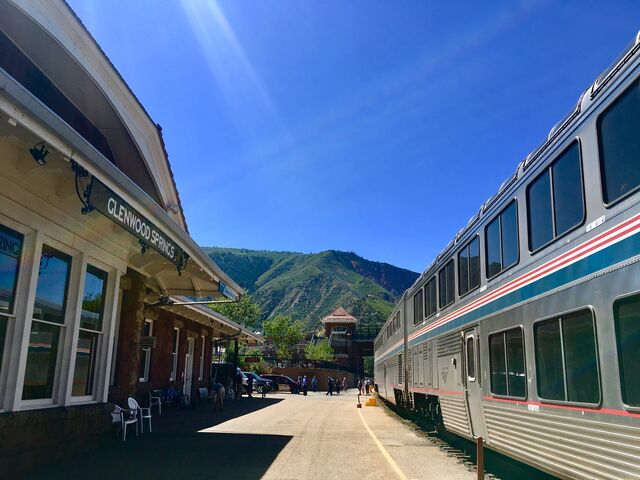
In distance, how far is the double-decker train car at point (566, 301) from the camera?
14.7 ft

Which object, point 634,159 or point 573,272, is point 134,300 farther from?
point 634,159

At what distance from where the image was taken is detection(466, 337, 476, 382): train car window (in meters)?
8.52

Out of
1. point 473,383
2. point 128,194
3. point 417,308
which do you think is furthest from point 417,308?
point 128,194

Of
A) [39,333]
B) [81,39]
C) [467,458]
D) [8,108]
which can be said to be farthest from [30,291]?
[467,458]

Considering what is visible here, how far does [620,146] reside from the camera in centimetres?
482

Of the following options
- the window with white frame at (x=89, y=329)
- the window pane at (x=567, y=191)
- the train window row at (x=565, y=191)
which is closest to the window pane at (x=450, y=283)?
the train window row at (x=565, y=191)

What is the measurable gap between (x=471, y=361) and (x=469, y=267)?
1.63 meters

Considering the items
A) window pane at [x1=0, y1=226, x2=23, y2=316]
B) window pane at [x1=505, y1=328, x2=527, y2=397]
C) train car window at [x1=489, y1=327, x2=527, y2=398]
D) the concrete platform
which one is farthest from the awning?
window pane at [x1=505, y1=328, x2=527, y2=397]

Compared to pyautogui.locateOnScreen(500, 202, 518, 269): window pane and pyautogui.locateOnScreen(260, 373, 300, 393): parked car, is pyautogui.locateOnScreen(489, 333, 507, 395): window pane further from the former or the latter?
pyautogui.locateOnScreen(260, 373, 300, 393): parked car

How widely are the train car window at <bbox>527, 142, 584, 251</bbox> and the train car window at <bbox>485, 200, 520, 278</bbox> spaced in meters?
0.53

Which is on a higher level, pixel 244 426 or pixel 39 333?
pixel 39 333

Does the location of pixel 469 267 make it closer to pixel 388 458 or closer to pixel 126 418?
pixel 388 458

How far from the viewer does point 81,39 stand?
914cm

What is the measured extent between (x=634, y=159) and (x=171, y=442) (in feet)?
31.7
